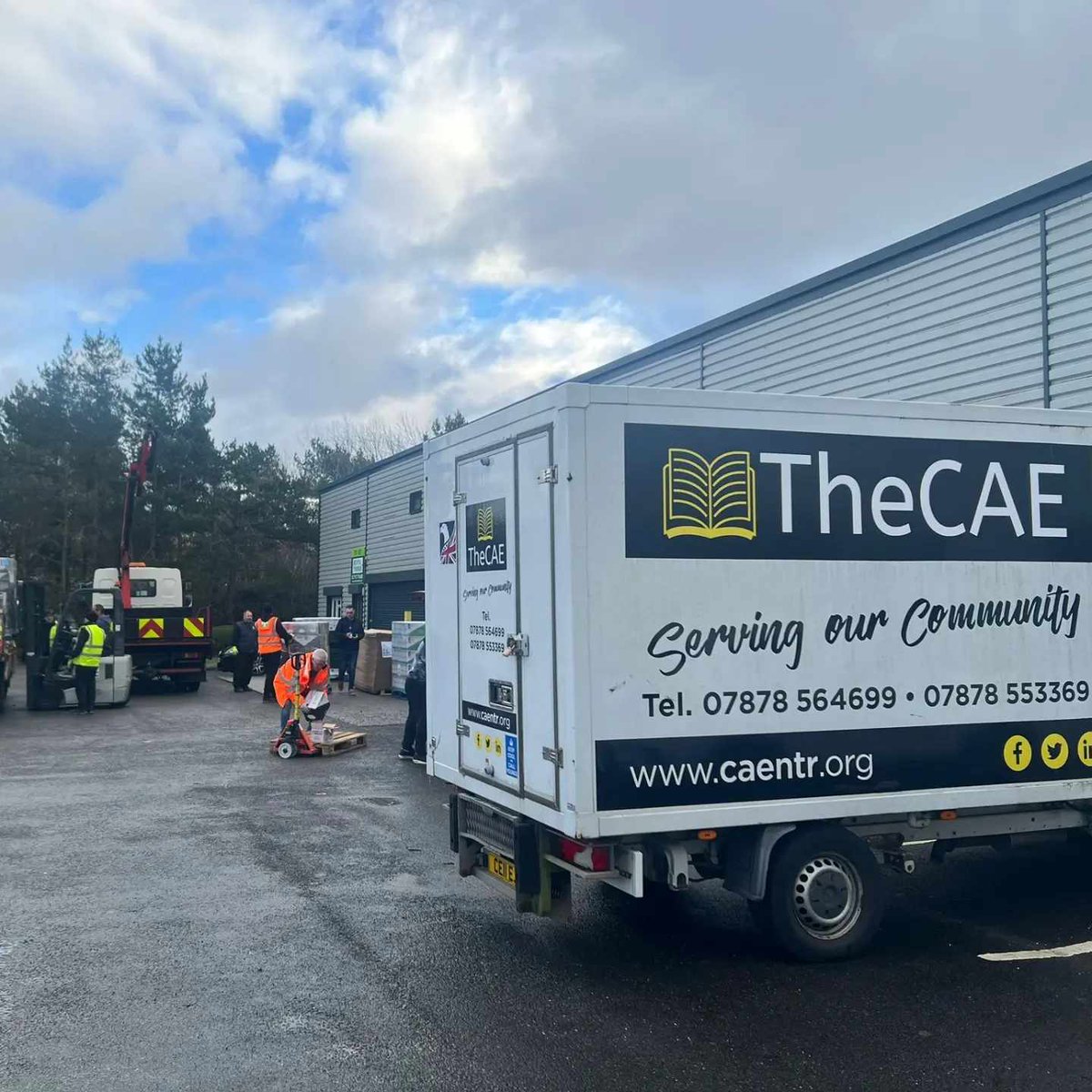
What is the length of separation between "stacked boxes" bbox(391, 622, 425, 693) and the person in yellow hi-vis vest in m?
5.67

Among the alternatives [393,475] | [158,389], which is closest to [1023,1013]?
[393,475]

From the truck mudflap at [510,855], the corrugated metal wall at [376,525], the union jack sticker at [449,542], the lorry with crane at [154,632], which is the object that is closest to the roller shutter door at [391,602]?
the corrugated metal wall at [376,525]

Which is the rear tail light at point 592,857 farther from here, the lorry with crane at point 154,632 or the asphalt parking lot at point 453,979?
the lorry with crane at point 154,632

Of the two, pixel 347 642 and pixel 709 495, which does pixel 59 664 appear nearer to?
pixel 347 642

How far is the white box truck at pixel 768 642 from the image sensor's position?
560 cm

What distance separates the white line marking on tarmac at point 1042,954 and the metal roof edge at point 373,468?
23866mm

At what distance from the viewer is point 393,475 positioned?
31.4 meters

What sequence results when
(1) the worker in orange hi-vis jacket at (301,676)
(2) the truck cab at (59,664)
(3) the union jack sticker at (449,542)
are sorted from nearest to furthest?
(3) the union jack sticker at (449,542), (1) the worker in orange hi-vis jacket at (301,676), (2) the truck cab at (59,664)

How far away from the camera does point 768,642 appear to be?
5.89 m

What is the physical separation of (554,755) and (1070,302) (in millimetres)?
7971

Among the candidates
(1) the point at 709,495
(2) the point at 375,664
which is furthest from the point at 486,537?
(2) the point at 375,664

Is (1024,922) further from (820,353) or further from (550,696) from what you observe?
(820,353)

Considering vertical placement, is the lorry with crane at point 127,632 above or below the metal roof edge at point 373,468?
below

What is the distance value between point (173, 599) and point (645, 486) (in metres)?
23.0
